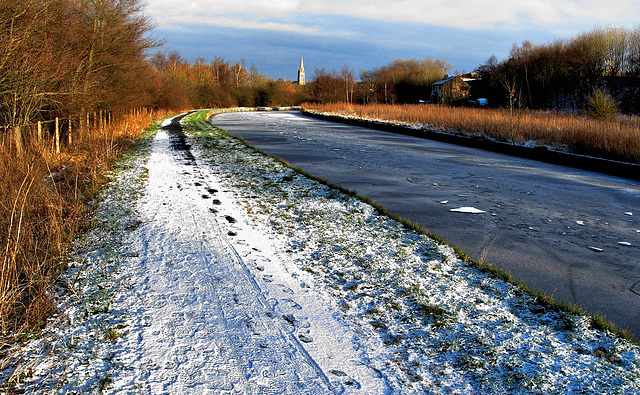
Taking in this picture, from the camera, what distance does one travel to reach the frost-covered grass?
3.23 meters

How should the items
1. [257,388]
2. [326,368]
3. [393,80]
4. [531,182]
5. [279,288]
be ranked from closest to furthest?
[257,388], [326,368], [279,288], [531,182], [393,80]

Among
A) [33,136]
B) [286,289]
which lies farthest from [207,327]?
[33,136]

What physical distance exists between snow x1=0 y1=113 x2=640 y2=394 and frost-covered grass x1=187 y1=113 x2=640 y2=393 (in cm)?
1

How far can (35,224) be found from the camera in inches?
231

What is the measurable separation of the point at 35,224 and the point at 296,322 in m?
4.04

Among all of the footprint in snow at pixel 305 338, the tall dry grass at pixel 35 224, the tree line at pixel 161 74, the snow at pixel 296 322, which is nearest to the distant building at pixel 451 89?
the tree line at pixel 161 74

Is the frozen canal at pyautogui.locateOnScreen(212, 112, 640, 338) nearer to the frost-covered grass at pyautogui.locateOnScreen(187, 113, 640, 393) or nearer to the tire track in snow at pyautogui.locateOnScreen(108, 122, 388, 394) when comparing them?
the frost-covered grass at pyautogui.locateOnScreen(187, 113, 640, 393)

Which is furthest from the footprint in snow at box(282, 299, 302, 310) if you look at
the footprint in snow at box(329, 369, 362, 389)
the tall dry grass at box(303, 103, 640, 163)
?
the tall dry grass at box(303, 103, 640, 163)

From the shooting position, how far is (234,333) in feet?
12.1

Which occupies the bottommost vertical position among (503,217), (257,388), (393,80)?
(257,388)

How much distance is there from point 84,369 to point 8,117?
10.7m

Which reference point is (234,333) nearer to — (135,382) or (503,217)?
(135,382)

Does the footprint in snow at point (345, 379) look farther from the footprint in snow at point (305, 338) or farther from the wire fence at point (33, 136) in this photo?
the wire fence at point (33, 136)

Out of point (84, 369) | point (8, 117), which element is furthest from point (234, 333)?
point (8, 117)
